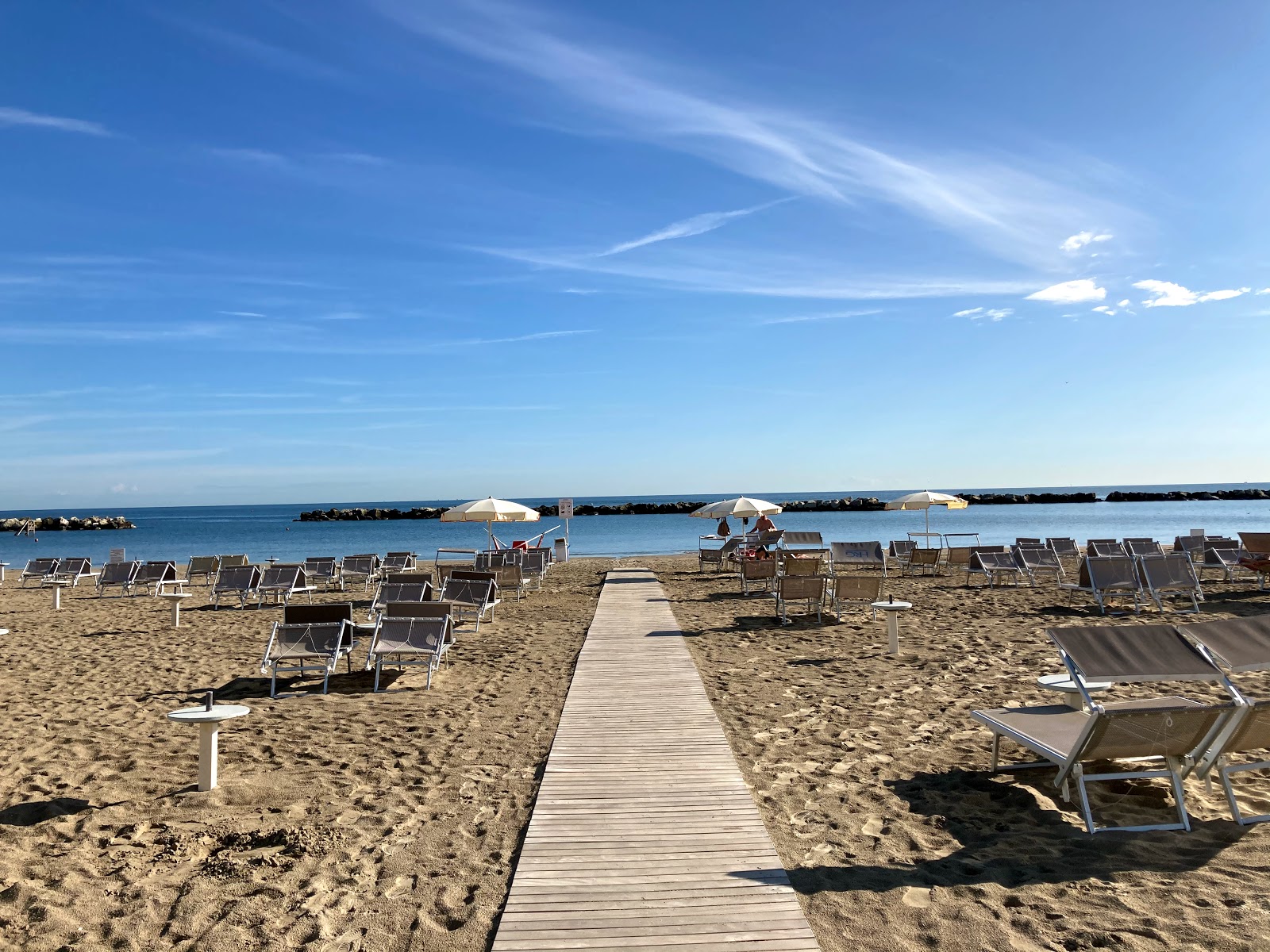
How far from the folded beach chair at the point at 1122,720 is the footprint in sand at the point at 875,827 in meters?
0.87

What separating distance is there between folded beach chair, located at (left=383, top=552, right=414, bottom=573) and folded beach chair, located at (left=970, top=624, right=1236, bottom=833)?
15.0 meters

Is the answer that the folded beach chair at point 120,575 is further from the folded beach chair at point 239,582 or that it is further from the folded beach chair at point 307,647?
the folded beach chair at point 307,647

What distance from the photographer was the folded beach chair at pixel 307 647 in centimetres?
739

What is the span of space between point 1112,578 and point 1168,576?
2.33 feet

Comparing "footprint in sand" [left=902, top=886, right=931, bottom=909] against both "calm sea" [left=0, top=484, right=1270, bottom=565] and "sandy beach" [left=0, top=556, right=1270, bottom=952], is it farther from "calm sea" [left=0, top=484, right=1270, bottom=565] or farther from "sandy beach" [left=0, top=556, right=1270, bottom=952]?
"calm sea" [left=0, top=484, right=1270, bottom=565]

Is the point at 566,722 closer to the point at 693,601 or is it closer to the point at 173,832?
the point at 173,832

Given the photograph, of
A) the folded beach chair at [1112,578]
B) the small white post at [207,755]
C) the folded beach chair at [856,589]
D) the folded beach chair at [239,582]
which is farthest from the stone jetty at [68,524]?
the small white post at [207,755]

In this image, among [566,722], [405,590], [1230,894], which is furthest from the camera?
[405,590]

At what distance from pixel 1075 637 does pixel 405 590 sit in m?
8.08

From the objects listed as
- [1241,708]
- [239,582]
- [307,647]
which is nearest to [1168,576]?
[1241,708]

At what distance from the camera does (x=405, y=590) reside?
10562 mm

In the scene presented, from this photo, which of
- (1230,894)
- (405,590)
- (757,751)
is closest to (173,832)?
(757,751)

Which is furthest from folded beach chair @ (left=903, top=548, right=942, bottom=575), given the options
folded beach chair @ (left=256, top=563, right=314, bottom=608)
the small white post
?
the small white post

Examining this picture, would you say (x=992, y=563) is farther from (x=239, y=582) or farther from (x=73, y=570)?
(x=73, y=570)
